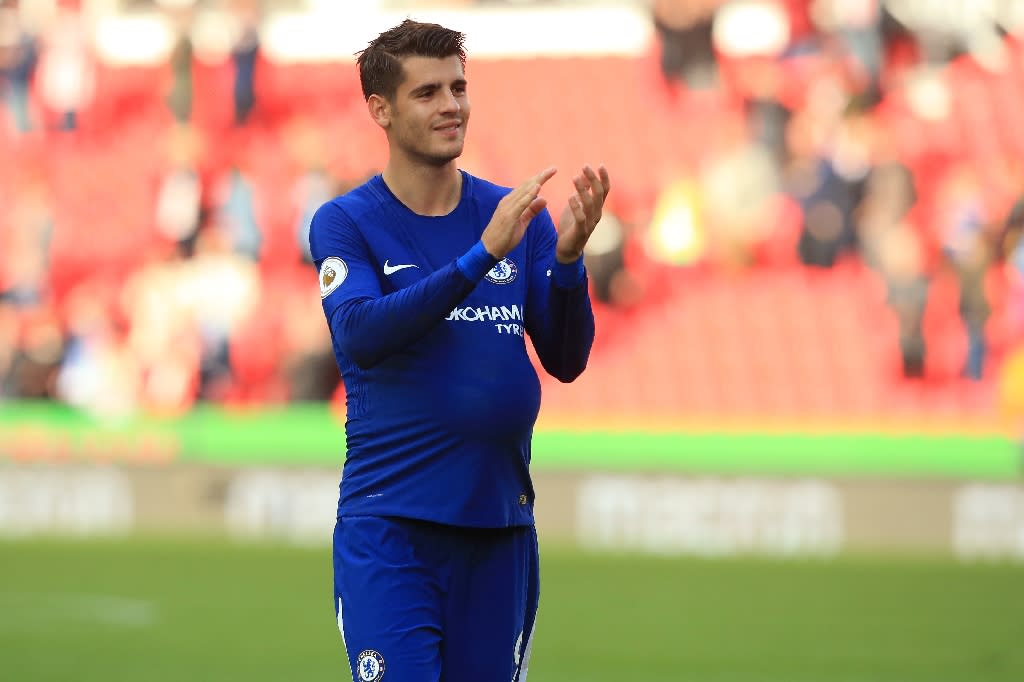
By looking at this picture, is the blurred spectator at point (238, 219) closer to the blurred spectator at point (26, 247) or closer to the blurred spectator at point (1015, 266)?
the blurred spectator at point (26, 247)

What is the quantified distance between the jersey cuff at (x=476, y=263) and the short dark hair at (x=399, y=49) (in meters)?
0.52

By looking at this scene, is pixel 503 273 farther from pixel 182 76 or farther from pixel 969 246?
pixel 182 76

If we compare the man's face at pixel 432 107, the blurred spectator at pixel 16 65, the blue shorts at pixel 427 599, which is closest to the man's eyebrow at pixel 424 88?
the man's face at pixel 432 107

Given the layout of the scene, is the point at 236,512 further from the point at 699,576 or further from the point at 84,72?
the point at 84,72

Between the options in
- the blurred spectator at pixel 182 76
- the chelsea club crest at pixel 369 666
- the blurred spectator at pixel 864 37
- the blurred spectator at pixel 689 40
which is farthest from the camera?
the blurred spectator at pixel 182 76

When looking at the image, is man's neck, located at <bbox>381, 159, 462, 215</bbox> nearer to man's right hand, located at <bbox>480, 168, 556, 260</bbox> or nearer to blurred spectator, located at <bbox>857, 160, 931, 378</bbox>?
man's right hand, located at <bbox>480, 168, 556, 260</bbox>

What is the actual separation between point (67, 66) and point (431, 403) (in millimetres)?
16037

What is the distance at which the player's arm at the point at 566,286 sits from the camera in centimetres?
368

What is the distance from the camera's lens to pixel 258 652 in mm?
9398

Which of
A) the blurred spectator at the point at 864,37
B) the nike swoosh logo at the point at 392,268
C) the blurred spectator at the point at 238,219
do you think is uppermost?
the blurred spectator at the point at 864,37

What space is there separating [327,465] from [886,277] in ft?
16.9

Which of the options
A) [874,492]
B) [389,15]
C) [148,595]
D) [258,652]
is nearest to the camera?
[258,652]

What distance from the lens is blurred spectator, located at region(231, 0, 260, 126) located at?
17969 millimetres

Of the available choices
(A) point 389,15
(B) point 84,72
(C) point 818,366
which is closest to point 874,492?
(C) point 818,366
